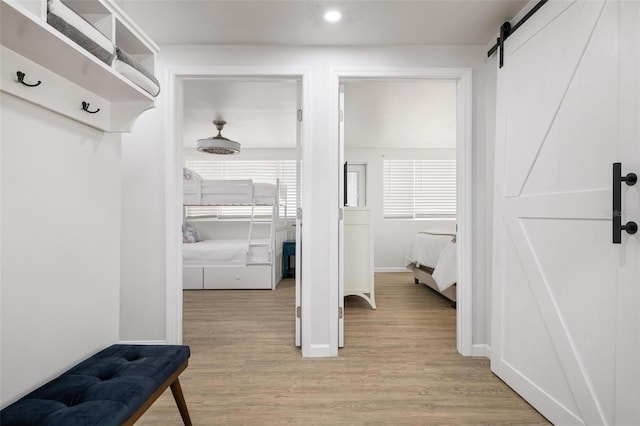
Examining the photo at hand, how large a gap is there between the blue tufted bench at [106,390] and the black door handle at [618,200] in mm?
1749

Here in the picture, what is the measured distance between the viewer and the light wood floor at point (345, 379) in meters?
1.64

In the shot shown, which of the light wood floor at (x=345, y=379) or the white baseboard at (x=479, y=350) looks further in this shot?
the white baseboard at (x=479, y=350)

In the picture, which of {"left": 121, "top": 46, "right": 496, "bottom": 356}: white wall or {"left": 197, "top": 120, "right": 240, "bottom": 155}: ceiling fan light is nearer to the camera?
{"left": 121, "top": 46, "right": 496, "bottom": 356}: white wall

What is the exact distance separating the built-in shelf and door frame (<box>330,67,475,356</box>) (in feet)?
4.09

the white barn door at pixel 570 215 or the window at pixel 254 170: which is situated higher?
the window at pixel 254 170

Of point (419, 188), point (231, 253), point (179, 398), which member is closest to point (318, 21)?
point (179, 398)

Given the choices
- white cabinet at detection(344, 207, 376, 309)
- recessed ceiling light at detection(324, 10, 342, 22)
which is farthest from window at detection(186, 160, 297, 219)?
recessed ceiling light at detection(324, 10, 342, 22)

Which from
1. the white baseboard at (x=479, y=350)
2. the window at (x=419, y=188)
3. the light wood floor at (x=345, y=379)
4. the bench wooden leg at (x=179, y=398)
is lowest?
the light wood floor at (x=345, y=379)

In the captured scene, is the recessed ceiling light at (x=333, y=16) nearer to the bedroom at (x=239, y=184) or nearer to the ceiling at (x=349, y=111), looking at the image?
the ceiling at (x=349, y=111)

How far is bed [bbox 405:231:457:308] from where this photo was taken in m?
3.51

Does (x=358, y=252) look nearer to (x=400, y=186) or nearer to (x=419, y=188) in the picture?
(x=400, y=186)

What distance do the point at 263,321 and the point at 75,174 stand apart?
218 cm

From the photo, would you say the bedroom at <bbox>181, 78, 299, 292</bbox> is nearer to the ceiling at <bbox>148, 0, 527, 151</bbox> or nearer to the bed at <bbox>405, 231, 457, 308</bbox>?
the ceiling at <bbox>148, 0, 527, 151</bbox>

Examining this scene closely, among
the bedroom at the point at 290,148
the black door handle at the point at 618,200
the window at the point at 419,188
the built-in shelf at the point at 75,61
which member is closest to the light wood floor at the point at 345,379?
the black door handle at the point at 618,200
